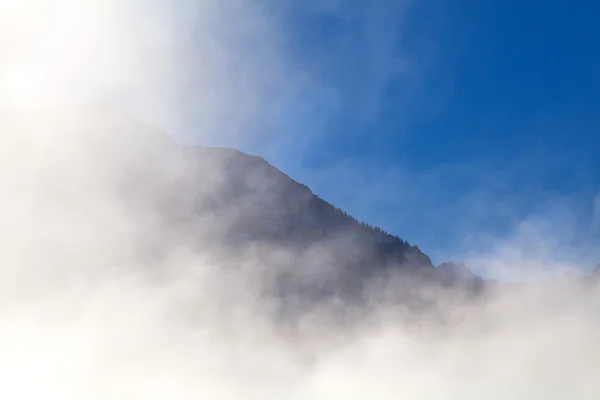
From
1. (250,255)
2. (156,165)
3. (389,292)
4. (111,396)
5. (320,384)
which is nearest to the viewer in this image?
(111,396)

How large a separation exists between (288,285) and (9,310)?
209 feet

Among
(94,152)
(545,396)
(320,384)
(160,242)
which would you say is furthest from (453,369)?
(94,152)

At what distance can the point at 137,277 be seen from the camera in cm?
10662

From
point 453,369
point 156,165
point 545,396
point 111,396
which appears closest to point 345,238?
point 453,369

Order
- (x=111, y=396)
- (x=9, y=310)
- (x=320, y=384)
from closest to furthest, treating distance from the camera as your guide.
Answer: (x=111, y=396) → (x=9, y=310) → (x=320, y=384)

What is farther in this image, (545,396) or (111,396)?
(545,396)

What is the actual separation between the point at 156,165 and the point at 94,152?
1371 centimetres

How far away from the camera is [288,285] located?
5039 inches

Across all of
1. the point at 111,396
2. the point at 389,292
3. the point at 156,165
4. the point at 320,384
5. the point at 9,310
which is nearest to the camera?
→ the point at 111,396

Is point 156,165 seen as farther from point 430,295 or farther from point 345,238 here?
point 430,295

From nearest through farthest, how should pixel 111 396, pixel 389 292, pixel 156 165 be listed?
pixel 111 396 → pixel 156 165 → pixel 389 292

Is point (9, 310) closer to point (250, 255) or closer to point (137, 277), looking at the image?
point (137, 277)

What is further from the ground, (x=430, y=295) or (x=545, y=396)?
(x=430, y=295)

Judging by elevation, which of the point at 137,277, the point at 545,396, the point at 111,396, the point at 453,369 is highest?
the point at 137,277
